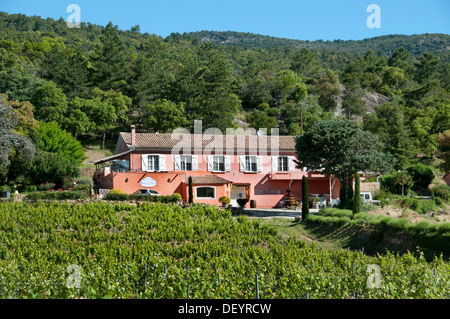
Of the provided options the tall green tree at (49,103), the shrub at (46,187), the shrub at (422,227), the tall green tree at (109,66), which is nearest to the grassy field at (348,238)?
the shrub at (422,227)

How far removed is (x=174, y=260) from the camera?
669 inches

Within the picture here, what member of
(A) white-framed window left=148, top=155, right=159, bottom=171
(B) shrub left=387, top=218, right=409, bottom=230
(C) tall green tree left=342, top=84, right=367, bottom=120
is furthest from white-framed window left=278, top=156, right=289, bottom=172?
(C) tall green tree left=342, top=84, right=367, bottom=120

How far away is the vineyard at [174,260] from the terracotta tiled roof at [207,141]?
795 centimetres

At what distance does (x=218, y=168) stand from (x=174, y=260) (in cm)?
1700

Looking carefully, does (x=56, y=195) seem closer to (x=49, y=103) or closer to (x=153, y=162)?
(x=153, y=162)

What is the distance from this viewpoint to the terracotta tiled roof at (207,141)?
108ft

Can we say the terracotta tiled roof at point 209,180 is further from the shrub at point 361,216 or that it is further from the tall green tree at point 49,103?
the tall green tree at point 49,103

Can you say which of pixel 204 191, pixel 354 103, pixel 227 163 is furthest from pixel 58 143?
pixel 354 103

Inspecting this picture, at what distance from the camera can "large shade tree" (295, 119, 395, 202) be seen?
89.7 ft

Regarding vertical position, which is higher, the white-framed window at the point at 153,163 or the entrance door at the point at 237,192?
the white-framed window at the point at 153,163

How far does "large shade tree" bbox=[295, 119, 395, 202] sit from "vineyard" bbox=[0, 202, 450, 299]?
22.8 ft
